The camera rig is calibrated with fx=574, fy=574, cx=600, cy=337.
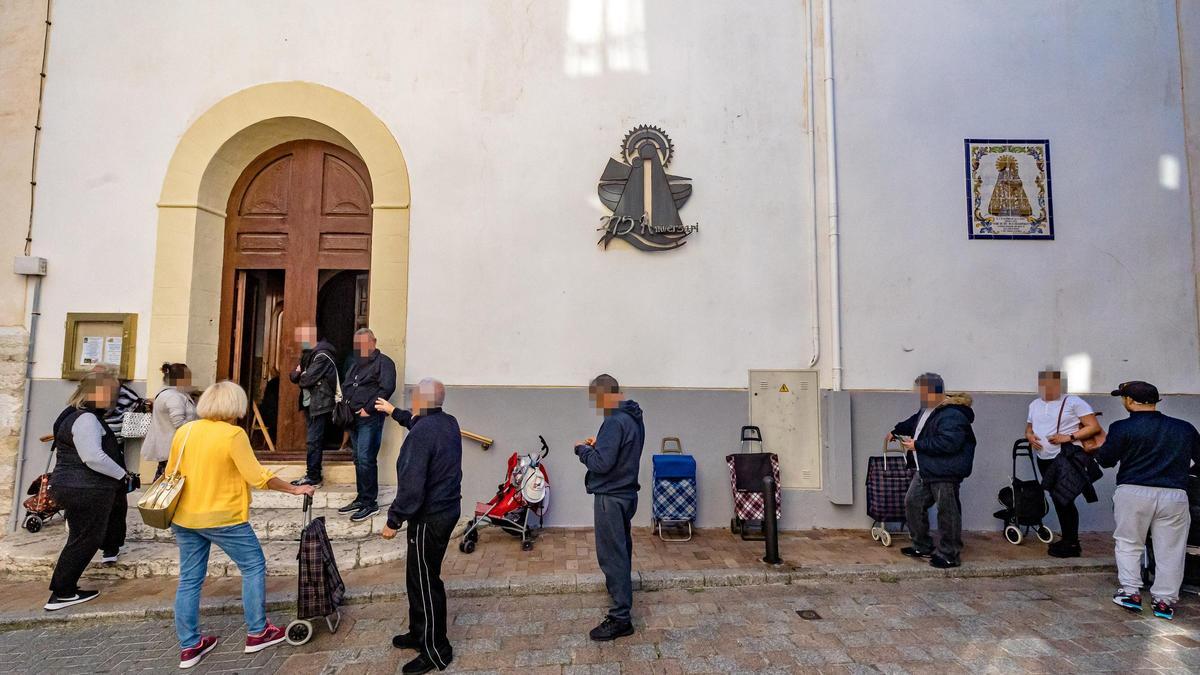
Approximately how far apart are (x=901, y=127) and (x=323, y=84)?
6.96m

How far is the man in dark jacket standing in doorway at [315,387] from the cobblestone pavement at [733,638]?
2.00m

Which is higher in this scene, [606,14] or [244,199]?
[606,14]

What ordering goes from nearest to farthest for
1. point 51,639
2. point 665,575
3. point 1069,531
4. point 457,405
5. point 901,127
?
point 51,639
point 665,575
point 1069,531
point 457,405
point 901,127

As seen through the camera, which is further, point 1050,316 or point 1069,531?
point 1050,316

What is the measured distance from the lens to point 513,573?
5062 millimetres

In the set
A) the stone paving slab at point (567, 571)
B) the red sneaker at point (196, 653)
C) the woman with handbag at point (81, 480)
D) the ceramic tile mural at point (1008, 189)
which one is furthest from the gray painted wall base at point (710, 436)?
the red sneaker at point (196, 653)

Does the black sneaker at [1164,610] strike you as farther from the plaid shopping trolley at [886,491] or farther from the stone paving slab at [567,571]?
the plaid shopping trolley at [886,491]

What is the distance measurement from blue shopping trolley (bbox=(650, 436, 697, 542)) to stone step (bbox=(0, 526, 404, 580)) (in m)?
2.63

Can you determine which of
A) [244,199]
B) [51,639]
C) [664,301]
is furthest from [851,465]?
[244,199]

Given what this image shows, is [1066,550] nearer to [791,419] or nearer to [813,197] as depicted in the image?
[791,419]

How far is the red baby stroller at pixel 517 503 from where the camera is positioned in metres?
5.71

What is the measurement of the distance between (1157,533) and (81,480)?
830 cm

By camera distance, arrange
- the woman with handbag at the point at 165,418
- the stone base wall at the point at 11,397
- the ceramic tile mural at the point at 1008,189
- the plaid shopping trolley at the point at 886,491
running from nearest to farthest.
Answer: the woman with handbag at the point at 165,418
the plaid shopping trolley at the point at 886,491
the stone base wall at the point at 11,397
the ceramic tile mural at the point at 1008,189

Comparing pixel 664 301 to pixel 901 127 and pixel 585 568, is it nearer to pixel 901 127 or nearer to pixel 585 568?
pixel 585 568
